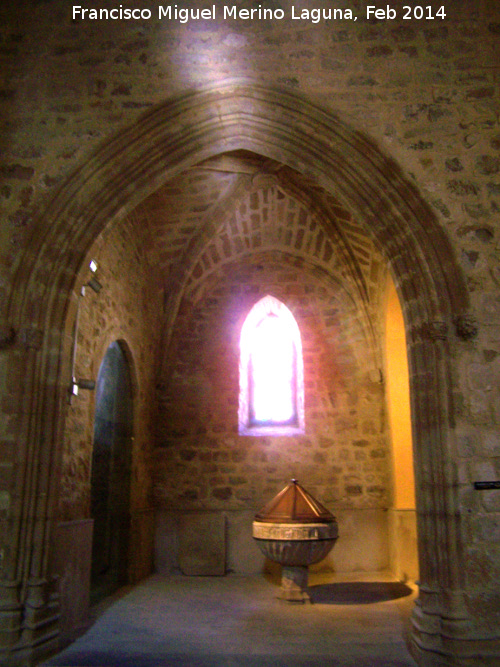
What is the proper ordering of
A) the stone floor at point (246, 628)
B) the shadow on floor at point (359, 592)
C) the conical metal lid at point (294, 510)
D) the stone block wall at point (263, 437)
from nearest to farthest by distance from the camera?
the stone floor at point (246, 628)
the conical metal lid at point (294, 510)
the shadow on floor at point (359, 592)
the stone block wall at point (263, 437)

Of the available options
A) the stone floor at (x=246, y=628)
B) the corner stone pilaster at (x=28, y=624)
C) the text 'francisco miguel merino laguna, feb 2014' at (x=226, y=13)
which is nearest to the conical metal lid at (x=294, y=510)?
the stone floor at (x=246, y=628)

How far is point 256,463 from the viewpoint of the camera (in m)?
7.65

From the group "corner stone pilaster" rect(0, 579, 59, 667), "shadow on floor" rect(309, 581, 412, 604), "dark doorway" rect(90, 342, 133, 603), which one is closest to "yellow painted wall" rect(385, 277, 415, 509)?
"shadow on floor" rect(309, 581, 412, 604)

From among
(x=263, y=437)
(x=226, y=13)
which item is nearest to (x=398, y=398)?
(x=263, y=437)

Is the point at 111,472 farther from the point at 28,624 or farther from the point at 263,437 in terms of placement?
the point at 28,624

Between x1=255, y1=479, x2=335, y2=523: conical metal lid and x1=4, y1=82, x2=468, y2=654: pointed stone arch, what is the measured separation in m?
1.63

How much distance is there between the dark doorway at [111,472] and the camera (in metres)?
6.18

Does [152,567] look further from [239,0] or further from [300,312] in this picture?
[239,0]

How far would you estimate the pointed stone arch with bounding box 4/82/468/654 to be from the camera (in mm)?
3930

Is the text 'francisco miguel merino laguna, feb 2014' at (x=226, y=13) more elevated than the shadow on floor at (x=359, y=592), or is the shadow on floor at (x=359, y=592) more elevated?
the text 'francisco miguel merino laguna, feb 2014' at (x=226, y=13)

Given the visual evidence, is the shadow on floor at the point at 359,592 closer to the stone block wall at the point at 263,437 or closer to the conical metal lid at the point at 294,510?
the conical metal lid at the point at 294,510

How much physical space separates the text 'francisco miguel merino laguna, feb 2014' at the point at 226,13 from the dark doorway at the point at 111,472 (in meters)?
3.19

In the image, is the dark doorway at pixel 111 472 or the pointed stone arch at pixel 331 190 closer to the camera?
the pointed stone arch at pixel 331 190

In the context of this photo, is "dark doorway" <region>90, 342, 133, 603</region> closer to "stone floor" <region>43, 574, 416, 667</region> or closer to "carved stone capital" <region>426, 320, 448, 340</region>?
"stone floor" <region>43, 574, 416, 667</region>
